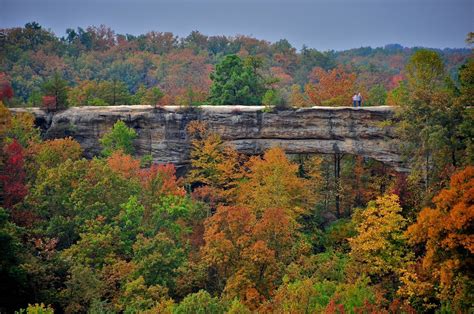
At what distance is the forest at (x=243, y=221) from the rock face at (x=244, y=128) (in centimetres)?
78

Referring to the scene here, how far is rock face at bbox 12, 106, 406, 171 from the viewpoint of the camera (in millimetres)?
36713

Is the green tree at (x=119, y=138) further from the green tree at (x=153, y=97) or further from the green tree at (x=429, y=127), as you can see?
the green tree at (x=429, y=127)

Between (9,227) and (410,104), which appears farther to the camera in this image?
(410,104)

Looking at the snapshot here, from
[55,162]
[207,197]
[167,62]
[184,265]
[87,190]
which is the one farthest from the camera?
[167,62]

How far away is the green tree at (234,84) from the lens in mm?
43656

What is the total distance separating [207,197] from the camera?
38219mm

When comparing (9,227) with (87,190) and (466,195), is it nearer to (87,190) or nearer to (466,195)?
(87,190)

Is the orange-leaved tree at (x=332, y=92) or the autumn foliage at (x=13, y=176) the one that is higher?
the orange-leaved tree at (x=332, y=92)

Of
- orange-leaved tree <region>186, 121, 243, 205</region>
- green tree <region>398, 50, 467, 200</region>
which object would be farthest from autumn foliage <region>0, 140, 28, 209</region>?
green tree <region>398, 50, 467, 200</region>

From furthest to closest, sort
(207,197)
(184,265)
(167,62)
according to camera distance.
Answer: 1. (167,62)
2. (207,197)
3. (184,265)

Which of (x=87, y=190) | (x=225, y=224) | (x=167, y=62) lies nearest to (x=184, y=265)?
(x=225, y=224)

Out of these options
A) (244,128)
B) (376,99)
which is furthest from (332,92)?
(244,128)

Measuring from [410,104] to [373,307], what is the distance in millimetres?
11470

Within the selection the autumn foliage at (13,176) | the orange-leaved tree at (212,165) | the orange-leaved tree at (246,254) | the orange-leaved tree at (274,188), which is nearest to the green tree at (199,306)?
the orange-leaved tree at (246,254)
